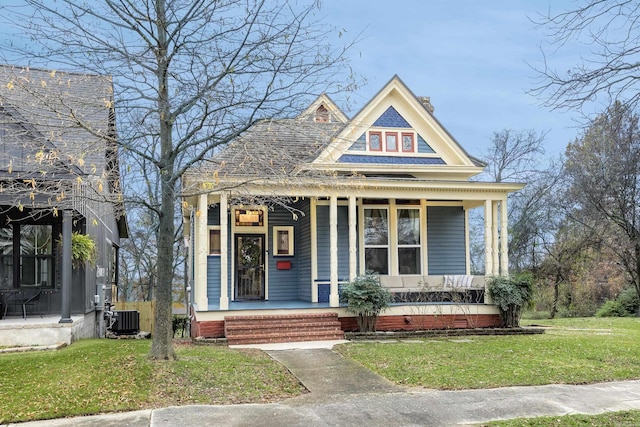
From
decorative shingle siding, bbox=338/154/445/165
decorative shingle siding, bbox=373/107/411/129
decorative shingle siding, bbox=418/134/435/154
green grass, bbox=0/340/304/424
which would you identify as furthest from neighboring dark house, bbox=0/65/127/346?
decorative shingle siding, bbox=418/134/435/154

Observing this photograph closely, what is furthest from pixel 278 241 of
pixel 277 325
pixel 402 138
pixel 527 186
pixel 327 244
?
pixel 527 186

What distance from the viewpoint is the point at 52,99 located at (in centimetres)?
795

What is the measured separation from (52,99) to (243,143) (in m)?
2.95

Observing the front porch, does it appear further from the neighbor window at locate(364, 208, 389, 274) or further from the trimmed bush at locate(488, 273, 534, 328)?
the trimmed bush at locate(488, 273, 534, 328)

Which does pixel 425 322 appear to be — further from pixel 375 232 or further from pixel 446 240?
pixel 446 240

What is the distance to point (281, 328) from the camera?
40.1 ft

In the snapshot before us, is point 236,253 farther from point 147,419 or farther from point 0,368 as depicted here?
point 147,419

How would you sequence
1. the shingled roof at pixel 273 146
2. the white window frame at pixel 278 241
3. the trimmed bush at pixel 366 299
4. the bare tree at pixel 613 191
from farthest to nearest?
the bare tree at pixel 613 191
the white window frame at pixel 278 241
the trimmed bush at pixel 366 299
the shingled roof at pixel 273 146

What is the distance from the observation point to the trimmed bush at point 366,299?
41.0ft

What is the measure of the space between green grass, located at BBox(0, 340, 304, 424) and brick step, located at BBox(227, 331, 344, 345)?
5.78ft

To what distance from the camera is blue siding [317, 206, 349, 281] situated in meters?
14.9

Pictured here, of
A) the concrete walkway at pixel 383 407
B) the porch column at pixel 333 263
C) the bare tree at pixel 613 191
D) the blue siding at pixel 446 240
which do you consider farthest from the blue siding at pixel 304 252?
the bare tree at pixel 613 191

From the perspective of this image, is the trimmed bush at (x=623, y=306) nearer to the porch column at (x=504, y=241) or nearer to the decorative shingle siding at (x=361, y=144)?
the porch column at (x=504, y=241)

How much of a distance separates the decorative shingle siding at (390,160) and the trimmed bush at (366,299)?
11.8 ft
